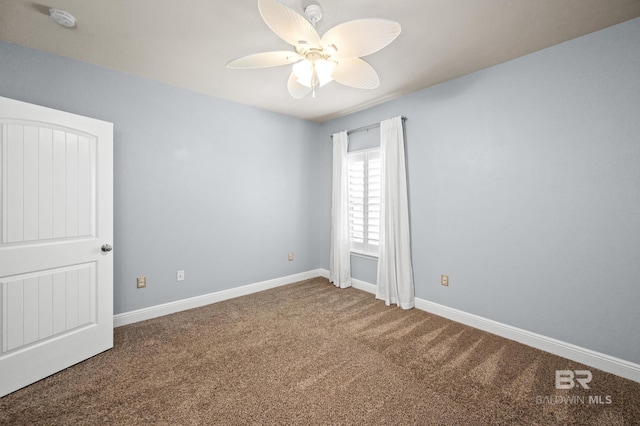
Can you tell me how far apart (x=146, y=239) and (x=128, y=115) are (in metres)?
1.30

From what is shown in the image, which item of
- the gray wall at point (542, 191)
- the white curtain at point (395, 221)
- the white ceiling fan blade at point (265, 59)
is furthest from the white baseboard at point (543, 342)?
the white ceiling fan blade at point (265, 59)

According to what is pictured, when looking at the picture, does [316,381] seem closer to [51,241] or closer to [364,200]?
[51,241]

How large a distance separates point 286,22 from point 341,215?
287 centimetres

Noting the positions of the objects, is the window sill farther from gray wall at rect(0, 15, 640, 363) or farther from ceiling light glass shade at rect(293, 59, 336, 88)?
ceiling light glass shade at rect(293, 59, 336, 88)

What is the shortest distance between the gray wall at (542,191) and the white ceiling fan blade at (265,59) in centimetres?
196

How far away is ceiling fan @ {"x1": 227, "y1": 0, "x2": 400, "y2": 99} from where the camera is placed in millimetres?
1396

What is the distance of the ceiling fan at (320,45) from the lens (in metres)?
1.40

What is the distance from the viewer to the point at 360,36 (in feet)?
4.96

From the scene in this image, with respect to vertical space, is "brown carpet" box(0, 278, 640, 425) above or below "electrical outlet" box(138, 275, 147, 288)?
below

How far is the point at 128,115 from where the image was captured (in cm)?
280

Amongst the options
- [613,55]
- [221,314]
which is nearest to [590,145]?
[613,55]

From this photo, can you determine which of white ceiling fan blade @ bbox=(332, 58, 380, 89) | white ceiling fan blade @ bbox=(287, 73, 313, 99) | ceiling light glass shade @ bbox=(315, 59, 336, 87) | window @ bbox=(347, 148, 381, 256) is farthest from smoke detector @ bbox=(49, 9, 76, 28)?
window @ bbox=(347, 148, 381, 256)

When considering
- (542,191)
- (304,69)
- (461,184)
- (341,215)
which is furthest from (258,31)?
(542,191)

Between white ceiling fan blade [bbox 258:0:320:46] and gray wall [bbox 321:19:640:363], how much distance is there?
199 centimetres
